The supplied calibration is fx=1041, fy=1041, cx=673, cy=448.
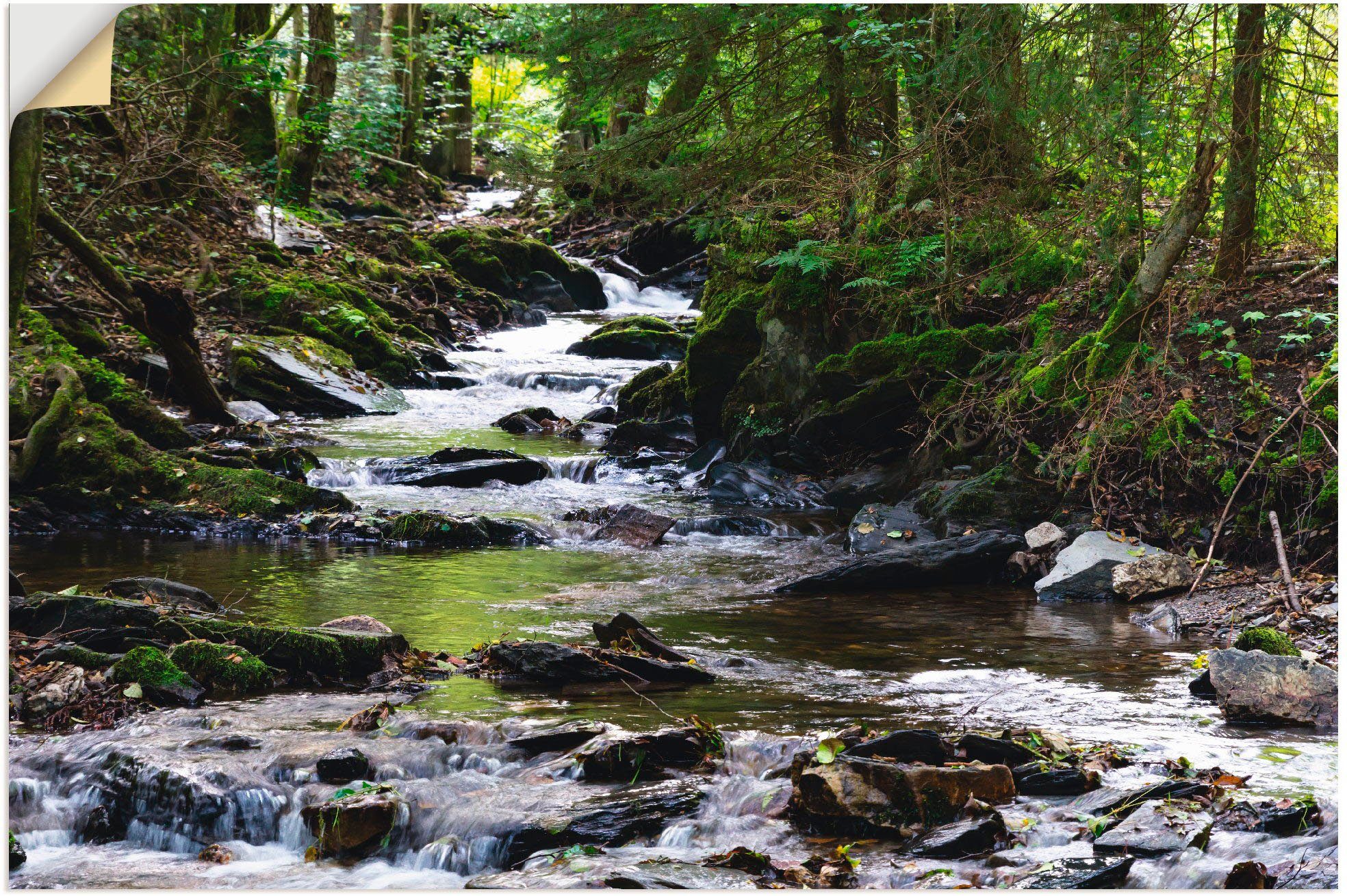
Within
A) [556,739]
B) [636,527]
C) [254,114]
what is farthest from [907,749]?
[254,114]

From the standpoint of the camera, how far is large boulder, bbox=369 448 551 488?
10750 millimetres

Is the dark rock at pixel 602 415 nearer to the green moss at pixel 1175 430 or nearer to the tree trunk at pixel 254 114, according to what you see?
the tree trunk at pixel 254 114

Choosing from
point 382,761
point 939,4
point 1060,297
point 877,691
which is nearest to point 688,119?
point 939,4

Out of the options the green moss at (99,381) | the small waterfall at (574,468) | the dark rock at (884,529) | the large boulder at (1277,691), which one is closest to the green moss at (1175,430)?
the dark rock at (884,529)

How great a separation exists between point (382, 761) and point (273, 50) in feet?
31.9

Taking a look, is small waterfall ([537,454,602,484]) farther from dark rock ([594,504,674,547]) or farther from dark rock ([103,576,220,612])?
dark rock ([103,576,220,612])

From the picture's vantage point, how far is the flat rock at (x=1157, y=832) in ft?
10.3

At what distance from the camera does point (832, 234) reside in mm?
10188

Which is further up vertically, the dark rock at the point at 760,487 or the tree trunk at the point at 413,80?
the tree trunk at the point at 413,80

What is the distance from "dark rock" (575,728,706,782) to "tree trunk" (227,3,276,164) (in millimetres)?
12619

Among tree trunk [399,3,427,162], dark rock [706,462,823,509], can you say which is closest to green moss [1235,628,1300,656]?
dark rock [706,462,823,509]

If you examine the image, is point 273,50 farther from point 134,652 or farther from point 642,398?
point 134,652

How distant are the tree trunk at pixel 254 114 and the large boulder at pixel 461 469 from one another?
21.2 ft

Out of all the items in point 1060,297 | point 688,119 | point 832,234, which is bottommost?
point 1060,297
